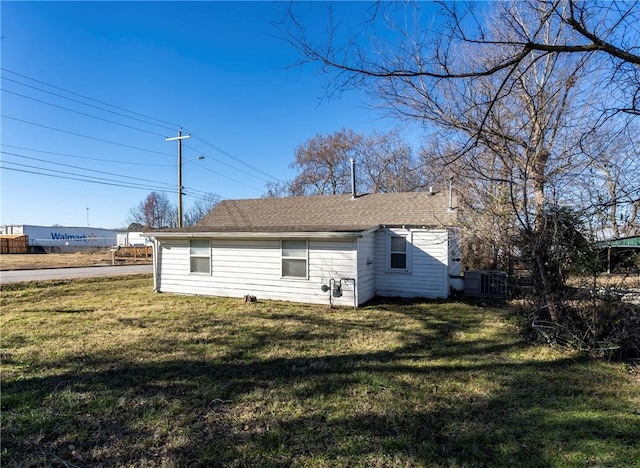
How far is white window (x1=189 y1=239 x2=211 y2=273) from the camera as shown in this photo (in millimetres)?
11213

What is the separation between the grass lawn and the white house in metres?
2.75

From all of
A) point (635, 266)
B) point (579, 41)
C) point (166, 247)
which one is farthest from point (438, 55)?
point (166, 247)

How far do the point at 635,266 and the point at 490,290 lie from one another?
6.45m

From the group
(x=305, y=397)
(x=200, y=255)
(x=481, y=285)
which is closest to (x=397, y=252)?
(x=481, y=285)

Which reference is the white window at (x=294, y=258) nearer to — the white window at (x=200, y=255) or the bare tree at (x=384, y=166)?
the white window at (x=200, y=255)

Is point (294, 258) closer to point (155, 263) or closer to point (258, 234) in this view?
point (258, 234)

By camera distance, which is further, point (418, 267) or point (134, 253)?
point (134, 253)

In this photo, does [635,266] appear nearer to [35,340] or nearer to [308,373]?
[308,373]

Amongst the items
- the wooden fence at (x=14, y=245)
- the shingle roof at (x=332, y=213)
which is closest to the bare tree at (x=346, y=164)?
the shingle roof at (x=332, y=213)

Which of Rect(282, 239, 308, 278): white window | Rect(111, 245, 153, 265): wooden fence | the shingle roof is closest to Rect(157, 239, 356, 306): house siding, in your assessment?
Rect(282, 239, 308, 278): white window

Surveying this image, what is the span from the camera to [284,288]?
10.3 metres

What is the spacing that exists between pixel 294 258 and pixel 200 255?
3215mm

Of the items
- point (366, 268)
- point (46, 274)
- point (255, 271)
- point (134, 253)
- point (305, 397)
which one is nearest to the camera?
point (305, 397)

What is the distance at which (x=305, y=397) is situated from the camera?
154 inches
